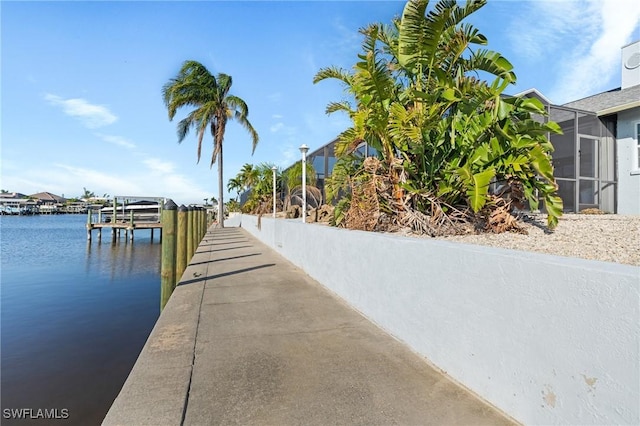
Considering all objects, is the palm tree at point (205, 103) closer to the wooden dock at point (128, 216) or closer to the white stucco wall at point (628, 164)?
the wooden dock at point (128, 216)

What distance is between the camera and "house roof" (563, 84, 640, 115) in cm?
1068

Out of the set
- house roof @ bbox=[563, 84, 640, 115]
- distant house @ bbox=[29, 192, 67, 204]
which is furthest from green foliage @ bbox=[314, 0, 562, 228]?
distant house @ bbox=[29, 192, 67, 204]

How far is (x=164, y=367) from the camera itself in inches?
126

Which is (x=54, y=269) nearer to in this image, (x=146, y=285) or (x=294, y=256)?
(x=146, y=285)

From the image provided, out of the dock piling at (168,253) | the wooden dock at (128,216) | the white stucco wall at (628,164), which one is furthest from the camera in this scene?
the wooden dock at (128,216)

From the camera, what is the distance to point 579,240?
13.8 ft

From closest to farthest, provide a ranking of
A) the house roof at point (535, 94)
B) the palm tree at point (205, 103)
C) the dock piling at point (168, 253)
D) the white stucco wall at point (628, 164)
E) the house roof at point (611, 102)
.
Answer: the dock piling at point (168, 253) < the house roof at point (611, 102) < the white stucco wall at point (628, 164) < the house roof at point (535, 94) < the palm tree at point (205, 103)

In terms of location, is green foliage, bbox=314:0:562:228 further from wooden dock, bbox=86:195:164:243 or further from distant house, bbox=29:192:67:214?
distant house, bbox=29:192:67:214

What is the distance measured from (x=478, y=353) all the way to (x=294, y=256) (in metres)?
6.80

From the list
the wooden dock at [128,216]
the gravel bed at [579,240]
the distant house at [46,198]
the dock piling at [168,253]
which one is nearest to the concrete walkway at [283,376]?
the dock piling at [168,253]

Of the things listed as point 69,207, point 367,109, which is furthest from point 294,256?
point 69,207

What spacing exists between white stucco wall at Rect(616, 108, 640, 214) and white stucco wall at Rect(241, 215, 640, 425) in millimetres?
11392

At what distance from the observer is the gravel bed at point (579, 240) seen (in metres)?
3.40

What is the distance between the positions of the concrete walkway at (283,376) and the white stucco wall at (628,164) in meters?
11.3
